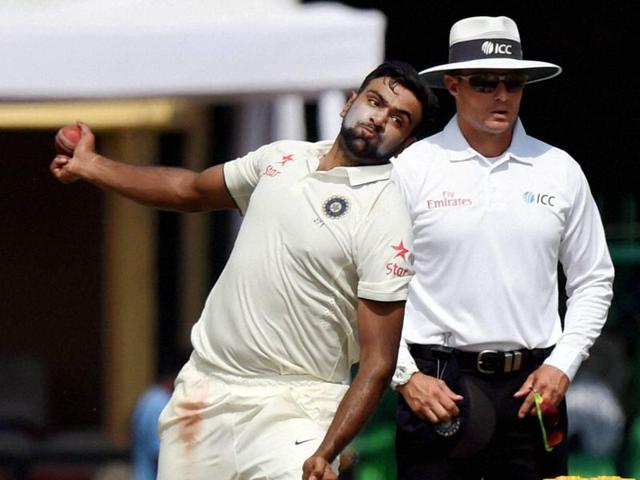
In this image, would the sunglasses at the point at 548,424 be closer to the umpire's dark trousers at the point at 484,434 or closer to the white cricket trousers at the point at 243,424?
the umpire's dark trousers at the point at 484,434

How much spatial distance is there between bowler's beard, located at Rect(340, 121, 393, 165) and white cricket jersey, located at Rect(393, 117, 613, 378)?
37cm

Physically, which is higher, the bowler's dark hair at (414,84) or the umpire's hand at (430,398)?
the bowler's dark hair at (414,84)

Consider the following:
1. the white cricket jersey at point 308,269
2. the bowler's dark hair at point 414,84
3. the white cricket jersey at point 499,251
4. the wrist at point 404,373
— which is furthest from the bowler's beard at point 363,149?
the wrist at point 404,373

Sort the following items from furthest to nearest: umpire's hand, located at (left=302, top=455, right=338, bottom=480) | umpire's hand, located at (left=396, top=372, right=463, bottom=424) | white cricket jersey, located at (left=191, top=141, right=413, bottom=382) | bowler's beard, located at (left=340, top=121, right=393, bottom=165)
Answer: umpire's hand, located at (left=396, top=372, right=463, bottom=424)
bowler's beard, located at (left=340, top=121, right=393, bottom=165)
white cricket jersey, located at (left=191, top=141, right=413, bottom=382)
umpire's hand, located at (left=302, top=455, right=338, bottom=480)

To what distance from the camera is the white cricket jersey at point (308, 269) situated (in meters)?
4.48

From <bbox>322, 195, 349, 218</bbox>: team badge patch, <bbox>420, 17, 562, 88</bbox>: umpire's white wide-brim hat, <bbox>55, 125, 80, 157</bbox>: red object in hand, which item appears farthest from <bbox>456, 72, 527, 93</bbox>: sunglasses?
<bbox>55, 125, 80, 157</bbox>: red object in hand

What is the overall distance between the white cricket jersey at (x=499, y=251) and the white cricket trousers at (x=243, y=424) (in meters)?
0.42

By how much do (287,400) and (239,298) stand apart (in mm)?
303

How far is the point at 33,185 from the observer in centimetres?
806

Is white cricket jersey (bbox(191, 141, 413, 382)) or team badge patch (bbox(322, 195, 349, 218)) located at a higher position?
team badge patch (bbox(322, 195, 349, 218))

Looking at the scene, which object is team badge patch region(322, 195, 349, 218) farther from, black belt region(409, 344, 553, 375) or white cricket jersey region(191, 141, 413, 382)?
black belt region(409, 344, 553, 375)

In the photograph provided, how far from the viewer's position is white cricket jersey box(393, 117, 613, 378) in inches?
193

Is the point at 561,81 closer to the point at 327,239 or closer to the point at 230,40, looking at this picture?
the point at 230,40

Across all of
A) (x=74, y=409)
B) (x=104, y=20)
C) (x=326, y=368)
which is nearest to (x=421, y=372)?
(x=326, y=368)
